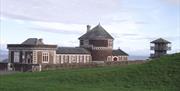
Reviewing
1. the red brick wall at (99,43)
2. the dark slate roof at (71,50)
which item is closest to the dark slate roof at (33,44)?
the dark slate roof at (71,50)

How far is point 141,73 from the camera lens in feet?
111

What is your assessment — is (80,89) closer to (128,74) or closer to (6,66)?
(128,74)

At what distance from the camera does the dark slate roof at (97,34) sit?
7944cm

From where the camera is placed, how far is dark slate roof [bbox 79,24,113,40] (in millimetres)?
79438

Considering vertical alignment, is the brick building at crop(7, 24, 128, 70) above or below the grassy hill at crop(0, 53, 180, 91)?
above

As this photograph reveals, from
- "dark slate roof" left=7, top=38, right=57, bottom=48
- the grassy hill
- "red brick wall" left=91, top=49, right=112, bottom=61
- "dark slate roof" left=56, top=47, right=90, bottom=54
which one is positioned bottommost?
the grassy hill

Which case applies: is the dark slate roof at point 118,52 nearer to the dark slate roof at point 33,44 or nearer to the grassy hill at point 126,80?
the dark slate roof at point 33,44

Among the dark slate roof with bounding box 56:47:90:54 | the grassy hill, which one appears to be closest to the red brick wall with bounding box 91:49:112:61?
the dark slate roof with bounding box 56:47:90:54

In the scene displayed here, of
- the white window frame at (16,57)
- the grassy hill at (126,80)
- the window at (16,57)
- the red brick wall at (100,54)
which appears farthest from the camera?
the red brick wall at (100,54)

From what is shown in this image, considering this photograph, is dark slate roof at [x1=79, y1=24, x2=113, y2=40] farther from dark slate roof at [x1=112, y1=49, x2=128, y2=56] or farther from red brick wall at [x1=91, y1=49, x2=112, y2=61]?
dark slate roof at [x1=112, y1=49, x2=128, y2=56]

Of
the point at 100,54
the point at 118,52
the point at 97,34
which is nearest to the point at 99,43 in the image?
the point at 97,34

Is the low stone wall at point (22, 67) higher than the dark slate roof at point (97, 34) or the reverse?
the reverse

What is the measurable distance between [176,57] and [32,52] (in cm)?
3261

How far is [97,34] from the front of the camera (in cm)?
7956
